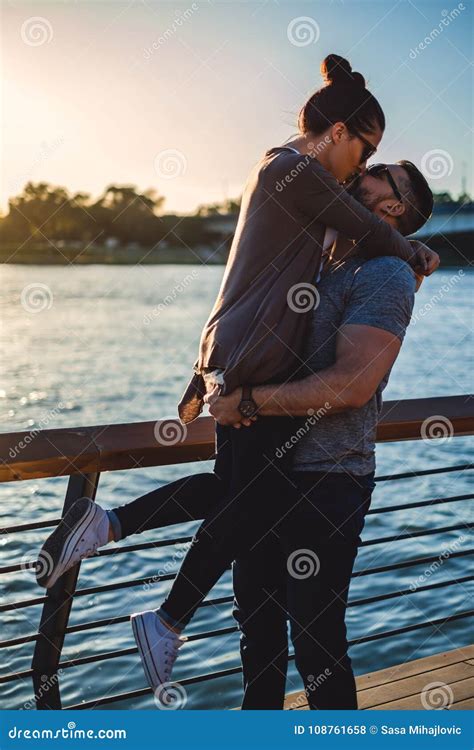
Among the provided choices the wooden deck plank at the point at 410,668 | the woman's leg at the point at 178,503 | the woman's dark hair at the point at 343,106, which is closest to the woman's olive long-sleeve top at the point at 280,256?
the woman's dark hair at the point at 343,106

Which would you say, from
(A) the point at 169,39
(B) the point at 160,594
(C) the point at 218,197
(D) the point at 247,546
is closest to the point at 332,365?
(D) the point at 247,546

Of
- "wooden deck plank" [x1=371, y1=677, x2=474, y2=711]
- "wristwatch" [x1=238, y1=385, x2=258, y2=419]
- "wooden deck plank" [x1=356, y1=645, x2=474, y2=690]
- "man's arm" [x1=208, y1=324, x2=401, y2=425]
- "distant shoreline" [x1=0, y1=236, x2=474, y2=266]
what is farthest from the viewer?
"distant shoreline" [x1=0, y1=236, x2=474, y2=266]

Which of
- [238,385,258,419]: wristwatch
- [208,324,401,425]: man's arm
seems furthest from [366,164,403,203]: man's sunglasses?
[238,385,258,419]: wristwatch

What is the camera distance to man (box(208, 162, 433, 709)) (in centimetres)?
178

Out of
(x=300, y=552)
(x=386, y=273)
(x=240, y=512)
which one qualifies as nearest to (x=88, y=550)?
(x=240, y=512)

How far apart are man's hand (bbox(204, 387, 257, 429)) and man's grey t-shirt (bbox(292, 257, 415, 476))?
121 millimetres

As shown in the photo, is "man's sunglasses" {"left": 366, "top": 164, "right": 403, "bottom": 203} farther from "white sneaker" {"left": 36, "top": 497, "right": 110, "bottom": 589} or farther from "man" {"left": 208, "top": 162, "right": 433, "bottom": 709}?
"white sneaker" {"left": 36, "top": 497, "right": 110, "bottom": 589}

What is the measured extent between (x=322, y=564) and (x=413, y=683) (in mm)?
943

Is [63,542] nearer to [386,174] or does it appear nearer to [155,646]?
[155,646]

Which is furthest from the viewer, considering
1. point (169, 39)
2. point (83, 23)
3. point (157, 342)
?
point (157, 342)

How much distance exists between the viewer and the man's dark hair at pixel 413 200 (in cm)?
192

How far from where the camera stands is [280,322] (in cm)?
183

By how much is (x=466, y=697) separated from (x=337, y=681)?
0.75 m

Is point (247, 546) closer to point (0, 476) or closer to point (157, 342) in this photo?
point (0, 476)
